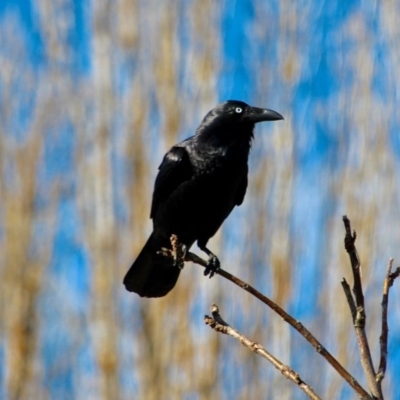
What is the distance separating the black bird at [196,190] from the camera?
2.73m

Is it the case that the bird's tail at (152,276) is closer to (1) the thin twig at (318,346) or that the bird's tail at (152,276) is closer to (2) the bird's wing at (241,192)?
(2) the bird's wing at (241,192)

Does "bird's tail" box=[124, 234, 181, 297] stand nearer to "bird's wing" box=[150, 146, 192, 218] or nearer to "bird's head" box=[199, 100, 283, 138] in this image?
"bird's wing" box=[150, 146, 192, 218]

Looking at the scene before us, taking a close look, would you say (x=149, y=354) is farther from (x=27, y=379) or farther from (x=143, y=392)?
(x=27, y=379)

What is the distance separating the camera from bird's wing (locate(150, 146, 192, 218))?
2.81 m

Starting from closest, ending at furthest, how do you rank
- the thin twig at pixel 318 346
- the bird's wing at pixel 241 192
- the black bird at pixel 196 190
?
the thin twig at pixel 318 346
the black bird at pixel 196 190
the bird's wing at pixel 241 192

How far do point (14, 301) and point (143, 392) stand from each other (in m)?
1.34

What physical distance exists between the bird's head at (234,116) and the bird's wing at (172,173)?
6.7 inches

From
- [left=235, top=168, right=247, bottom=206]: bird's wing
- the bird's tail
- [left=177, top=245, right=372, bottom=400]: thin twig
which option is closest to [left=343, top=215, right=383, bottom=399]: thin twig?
[left=177, top=245, right=372, bottom=400]: thin twig

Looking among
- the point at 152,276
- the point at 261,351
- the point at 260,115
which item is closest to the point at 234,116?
the point at 260,115

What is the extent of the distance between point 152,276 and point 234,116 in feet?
2.04

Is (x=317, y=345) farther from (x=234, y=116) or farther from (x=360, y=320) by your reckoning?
(x=234, y=116)

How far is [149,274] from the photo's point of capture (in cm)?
285

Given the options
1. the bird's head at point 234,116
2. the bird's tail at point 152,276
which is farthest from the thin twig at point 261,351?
the bird's head at point 234,116

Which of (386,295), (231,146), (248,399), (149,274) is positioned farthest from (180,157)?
(248,399)
